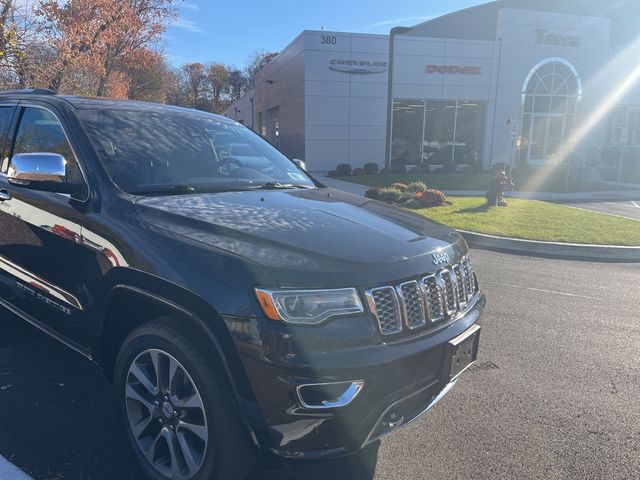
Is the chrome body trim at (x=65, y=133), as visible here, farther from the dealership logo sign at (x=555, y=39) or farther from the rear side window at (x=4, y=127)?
the dealership logo sign at (x=555, y=39)

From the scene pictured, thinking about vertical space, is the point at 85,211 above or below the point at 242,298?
above

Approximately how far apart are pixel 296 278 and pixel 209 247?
45 cm

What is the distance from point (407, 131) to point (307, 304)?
86.7 feet

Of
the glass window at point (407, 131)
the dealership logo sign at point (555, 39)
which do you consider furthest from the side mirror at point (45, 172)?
the dealership logo sign at point (555, 39)

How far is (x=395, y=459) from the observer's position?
282 centimetres

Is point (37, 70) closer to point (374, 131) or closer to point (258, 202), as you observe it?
point (258, 202)

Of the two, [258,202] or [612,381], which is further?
[612,381]

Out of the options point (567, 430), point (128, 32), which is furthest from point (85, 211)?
point (128, 32)

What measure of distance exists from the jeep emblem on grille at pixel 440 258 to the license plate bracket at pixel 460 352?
384 mm

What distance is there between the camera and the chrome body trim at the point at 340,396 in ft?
6.72

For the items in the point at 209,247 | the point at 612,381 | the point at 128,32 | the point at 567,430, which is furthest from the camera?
the point at 128,32

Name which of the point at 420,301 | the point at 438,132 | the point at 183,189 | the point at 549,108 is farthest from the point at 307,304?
the point at 549,108

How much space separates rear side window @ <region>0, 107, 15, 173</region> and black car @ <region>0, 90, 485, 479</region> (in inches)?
17.8

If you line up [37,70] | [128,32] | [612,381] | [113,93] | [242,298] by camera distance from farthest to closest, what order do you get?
[113,93] < [128,32] < [37,70] < [612,381] < [242,298]
